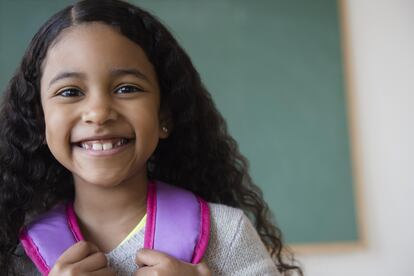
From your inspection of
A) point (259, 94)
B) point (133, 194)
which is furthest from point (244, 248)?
point (259, 94)

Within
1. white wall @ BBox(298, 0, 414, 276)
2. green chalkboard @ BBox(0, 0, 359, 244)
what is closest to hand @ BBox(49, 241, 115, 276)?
green chalkboard @ BBox(0, 0, 359, 244)

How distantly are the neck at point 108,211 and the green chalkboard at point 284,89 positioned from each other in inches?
37.8

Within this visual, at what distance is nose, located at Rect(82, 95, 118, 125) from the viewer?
755 mm

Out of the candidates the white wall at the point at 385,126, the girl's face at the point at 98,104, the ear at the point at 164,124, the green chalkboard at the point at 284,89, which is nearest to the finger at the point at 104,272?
the girl's face at the point at 98,104

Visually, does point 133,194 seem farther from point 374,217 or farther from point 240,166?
point 374,217

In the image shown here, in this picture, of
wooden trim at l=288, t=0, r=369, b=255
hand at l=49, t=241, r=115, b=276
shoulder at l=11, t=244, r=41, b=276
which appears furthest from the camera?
wooden trim at l=288, t=0, r=369, b=255

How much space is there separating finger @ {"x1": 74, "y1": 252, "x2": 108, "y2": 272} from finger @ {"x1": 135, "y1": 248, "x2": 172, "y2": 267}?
6 centimetres

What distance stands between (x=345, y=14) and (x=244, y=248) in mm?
1251

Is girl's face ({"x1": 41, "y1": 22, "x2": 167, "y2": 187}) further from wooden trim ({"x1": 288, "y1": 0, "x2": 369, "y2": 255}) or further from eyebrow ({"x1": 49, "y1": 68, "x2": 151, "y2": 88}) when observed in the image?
wooden trim ({"x1": 288, "y1": 0, "x2": 369, "y2": 255})

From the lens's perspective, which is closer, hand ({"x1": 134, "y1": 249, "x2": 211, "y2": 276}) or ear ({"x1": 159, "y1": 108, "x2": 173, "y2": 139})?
hand ({"x1": 134, "y1": 249, "x2": 211, "y2": 276})

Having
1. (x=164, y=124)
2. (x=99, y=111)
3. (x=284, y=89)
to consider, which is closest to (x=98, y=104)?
(x=99, y=111)

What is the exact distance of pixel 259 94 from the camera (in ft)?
5.91

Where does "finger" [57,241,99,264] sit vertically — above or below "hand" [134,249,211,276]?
above

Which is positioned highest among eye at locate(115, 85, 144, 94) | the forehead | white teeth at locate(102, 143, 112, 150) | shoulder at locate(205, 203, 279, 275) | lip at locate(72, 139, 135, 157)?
the forehead
